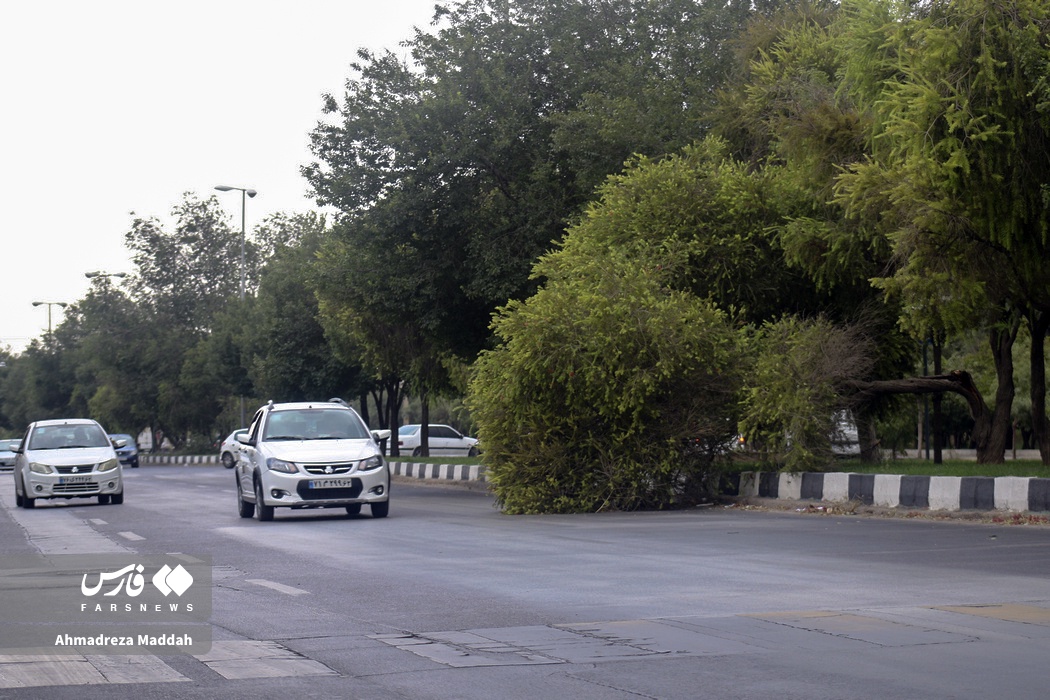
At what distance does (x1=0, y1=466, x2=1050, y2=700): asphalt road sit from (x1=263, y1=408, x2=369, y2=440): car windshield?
311cm

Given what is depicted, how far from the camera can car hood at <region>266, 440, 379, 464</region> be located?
62.8 ft

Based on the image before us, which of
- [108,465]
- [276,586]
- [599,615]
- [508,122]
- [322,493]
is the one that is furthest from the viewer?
[508,122]

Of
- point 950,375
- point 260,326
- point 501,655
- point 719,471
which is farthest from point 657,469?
point 260,326

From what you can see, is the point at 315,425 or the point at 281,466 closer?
the point at 281,466

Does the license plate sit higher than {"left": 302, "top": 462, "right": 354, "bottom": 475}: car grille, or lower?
lower

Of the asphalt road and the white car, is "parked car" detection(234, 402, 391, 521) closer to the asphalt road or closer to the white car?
the asphalt road

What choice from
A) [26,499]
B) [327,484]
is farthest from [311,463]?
[26,499]

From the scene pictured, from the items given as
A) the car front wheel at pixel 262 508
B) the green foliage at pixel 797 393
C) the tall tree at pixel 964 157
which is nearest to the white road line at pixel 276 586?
the car front wheel at pixel 262 508

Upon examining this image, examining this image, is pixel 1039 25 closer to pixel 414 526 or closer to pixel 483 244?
pixel 414 526

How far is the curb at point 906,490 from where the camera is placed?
17094 mm

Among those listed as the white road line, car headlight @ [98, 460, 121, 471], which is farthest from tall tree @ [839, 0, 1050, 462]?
car headlight @ [98, 460, 121, 471]

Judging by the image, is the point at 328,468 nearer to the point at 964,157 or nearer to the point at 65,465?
the point at 65,465

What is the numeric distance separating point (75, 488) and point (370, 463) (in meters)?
8.61

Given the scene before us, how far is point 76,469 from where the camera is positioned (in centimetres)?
2538
